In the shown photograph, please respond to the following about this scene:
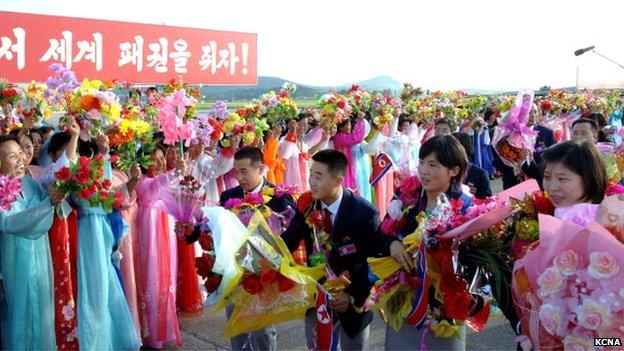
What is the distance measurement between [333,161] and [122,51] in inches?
389

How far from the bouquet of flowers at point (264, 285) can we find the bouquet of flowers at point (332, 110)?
5017mm

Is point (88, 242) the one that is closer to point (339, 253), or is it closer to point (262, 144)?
point (339, 253)

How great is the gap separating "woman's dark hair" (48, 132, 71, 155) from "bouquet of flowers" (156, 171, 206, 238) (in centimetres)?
135

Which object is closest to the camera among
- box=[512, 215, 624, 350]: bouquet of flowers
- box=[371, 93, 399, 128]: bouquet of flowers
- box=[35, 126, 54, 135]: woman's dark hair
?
box=[512, 215, 624, 350]: bouquet of flowers

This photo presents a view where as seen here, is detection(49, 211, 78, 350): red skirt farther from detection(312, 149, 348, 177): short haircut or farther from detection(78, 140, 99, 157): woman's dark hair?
detection(312, 149, 348, 177): short haircut

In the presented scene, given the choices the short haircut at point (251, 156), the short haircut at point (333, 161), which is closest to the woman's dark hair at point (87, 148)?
the short haircut at point (251, 156)

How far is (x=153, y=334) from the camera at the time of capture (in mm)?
4332

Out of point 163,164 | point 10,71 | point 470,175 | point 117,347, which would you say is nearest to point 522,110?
point 470,175

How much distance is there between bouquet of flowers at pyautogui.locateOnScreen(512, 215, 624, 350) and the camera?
5.79 feet

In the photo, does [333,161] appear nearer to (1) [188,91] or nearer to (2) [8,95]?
(1) [188,91]

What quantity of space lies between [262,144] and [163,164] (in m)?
2.36

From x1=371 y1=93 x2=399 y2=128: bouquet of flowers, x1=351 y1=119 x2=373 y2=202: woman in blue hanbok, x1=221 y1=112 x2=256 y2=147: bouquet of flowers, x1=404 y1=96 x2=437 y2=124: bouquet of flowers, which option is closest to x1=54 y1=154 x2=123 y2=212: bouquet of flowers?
x1=221 y1=112 x2=256 y2=147: bouquet of flowers

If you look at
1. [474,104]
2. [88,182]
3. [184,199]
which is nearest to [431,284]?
[184,199]

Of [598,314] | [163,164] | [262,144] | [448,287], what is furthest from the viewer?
[262,144]
